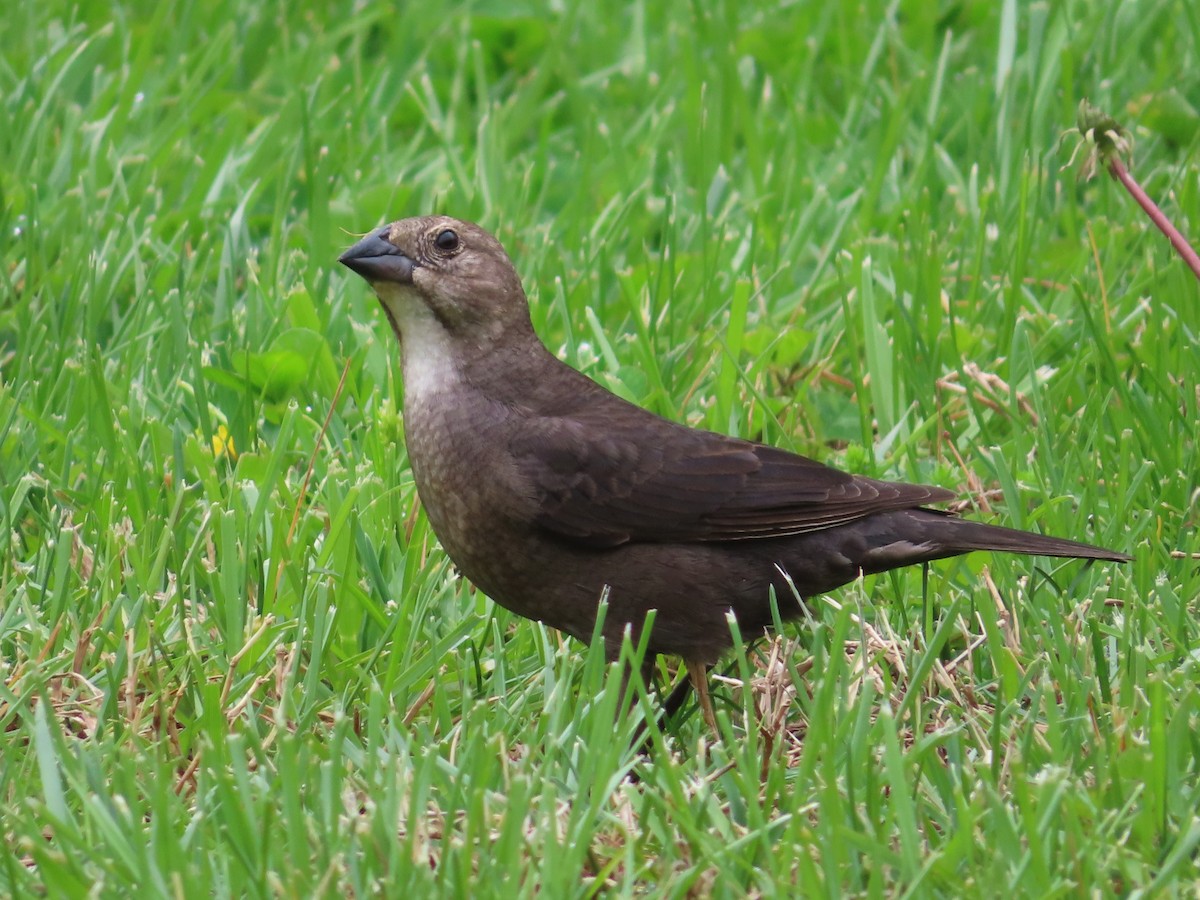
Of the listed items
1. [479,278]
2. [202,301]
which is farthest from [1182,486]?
[202,301]

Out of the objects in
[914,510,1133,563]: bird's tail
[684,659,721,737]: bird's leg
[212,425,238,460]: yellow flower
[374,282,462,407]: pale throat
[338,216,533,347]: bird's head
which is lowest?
[684,659,721,737]: bird's leg

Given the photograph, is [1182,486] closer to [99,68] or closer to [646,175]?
[646,175]

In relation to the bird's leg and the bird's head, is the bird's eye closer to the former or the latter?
the bird's head

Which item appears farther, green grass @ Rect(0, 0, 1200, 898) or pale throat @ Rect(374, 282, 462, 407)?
pale throat @ Rect(374, 282, 462, 407)

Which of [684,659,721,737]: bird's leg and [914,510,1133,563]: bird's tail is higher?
[914,510,1133,563]: bird's tail

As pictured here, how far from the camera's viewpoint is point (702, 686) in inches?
155

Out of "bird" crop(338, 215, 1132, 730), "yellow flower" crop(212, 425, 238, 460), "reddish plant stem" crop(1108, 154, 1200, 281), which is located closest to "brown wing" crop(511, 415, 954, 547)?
"bird" crop(338, 215, 1132, 730)

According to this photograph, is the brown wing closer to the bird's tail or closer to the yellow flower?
the bird's tail

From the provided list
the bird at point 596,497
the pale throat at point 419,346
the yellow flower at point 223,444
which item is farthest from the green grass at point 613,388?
the pale throat at point 419,346

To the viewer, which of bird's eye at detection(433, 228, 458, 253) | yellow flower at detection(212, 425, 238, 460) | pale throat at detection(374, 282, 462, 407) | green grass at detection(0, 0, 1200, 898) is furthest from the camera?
yellow flower at detection(212, 425, 238, 460)

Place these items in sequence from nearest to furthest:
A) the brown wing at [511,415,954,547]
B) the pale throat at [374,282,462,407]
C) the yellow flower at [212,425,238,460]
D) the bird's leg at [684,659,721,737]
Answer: the bird's leg at [684,659,721,737] < the brown wing at [511,415,954,547] < the pale throat at [374,282,462,407] < the yellow flower at [212,425,238,460]

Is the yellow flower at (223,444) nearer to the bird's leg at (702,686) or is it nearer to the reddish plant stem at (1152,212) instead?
the bird's leg at (702,686)

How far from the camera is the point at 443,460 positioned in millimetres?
4035

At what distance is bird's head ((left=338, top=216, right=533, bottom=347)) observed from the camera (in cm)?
425
